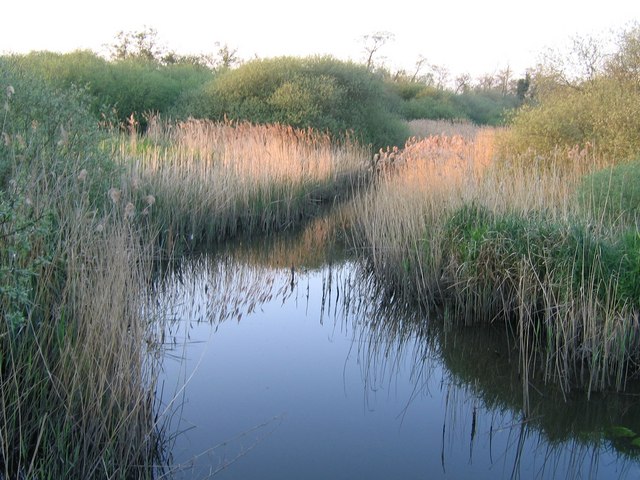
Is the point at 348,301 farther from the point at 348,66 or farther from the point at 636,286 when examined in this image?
the point at 348,66

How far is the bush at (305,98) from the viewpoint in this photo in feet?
57.9

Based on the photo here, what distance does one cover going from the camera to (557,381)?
177 inches

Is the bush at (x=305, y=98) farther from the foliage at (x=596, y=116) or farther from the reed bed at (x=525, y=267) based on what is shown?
the reed bed at (x=525, y=267)

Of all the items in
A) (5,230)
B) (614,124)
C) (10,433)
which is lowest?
(10,433)

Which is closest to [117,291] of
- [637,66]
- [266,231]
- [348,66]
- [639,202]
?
[639,202]

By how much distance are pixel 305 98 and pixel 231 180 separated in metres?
9.23

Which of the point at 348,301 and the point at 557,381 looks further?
the point at 348,301

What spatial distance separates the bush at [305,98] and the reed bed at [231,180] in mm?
4506

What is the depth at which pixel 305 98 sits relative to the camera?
17750 millimetres

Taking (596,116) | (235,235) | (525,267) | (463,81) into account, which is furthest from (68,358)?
(463,81)

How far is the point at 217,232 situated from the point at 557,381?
17.8 ft

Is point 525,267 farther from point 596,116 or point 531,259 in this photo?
point 596,116

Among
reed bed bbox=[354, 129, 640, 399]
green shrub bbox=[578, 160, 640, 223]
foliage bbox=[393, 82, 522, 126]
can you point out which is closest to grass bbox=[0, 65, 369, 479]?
reed bed bbox=[354, 129, 640, 399]

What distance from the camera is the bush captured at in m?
17.7
